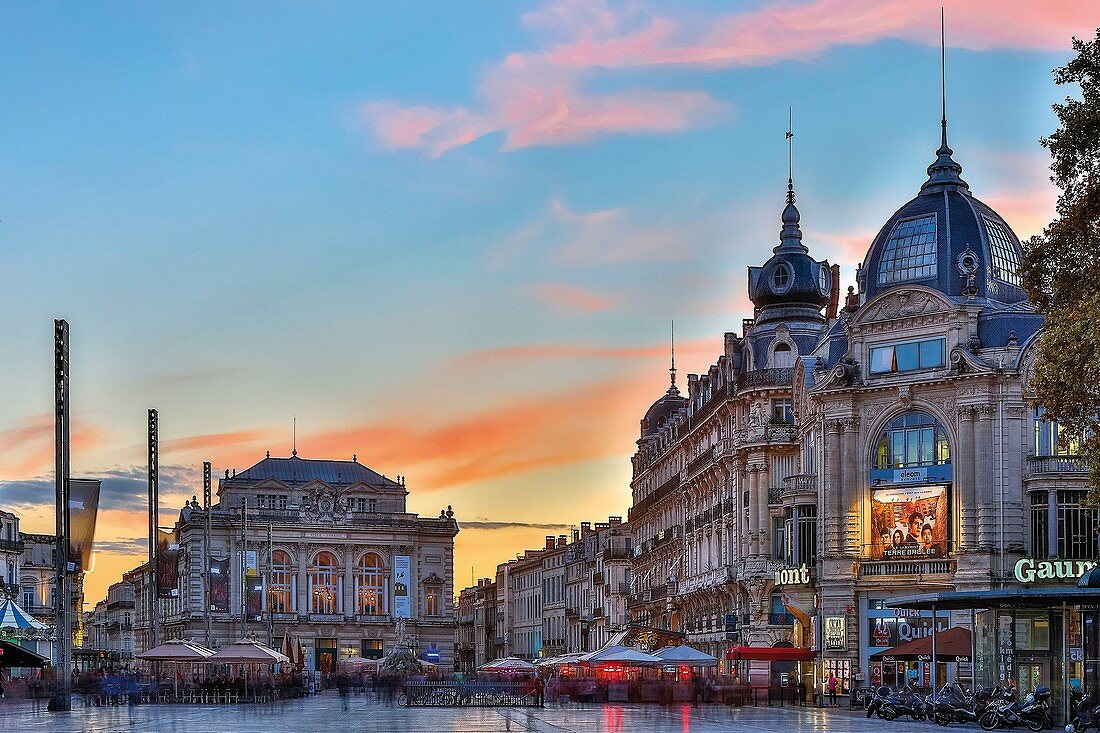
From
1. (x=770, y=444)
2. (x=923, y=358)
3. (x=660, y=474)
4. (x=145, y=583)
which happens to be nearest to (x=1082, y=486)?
(x=923, y=358)

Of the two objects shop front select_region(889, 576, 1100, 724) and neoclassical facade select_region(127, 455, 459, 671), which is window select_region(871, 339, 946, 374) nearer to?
shop front select_region(889, 576, 1100, 724)

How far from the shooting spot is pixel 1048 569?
229ft

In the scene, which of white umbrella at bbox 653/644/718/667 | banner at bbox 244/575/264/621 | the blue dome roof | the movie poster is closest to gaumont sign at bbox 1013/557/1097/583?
the movie poster

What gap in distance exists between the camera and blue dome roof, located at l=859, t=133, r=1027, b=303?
74.2 meters

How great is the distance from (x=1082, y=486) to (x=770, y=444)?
17.6m

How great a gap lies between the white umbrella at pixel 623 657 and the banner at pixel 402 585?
58.9 meters

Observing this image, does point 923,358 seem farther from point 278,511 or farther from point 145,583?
point 145,583

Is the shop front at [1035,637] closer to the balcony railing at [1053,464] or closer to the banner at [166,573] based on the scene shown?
the balcony railing at [1053,464]

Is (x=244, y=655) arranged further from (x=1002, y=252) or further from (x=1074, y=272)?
(x=1074, y=272)

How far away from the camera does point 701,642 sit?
93.4 metres

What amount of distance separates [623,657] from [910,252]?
21595 millimetres

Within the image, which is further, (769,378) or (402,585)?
(402,585)

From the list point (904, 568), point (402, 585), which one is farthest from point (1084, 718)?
Answer: point (402, 585)

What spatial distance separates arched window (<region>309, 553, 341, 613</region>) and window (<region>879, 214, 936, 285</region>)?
78980mm
